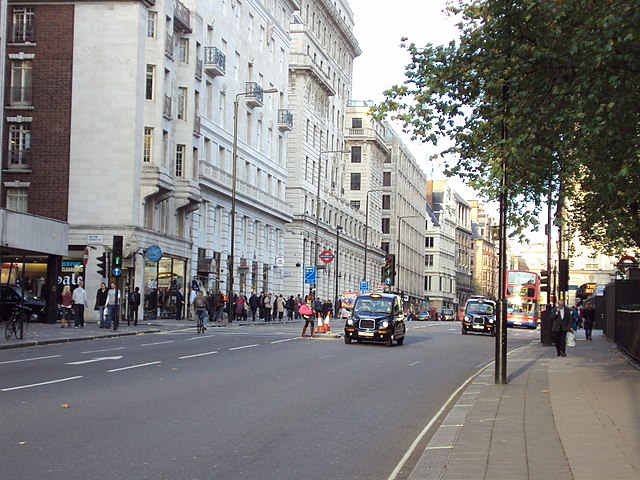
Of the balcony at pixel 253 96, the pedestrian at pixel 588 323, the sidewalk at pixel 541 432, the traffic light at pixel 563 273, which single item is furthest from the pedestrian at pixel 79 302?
the balcony at pixel 253 96

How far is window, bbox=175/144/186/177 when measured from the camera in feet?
180

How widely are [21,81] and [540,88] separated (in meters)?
36.8

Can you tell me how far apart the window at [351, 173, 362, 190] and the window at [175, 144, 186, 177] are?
64276mm

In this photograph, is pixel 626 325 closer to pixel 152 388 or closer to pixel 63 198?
pixel 152 388

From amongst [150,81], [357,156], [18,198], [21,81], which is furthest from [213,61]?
[357,156]

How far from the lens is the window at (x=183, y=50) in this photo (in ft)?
182

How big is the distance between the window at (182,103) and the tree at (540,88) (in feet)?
116

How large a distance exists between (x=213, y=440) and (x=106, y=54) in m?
41.5

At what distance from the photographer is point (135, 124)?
4975cm

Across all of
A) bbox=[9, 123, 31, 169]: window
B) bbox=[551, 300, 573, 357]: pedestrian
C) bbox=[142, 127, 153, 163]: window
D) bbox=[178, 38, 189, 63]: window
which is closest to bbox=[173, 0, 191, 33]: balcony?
bbox=[178, 38, 189, 63]: window

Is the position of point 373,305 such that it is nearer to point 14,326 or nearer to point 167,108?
point 14,326

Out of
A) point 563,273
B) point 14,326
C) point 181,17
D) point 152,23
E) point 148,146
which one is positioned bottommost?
point 14,326

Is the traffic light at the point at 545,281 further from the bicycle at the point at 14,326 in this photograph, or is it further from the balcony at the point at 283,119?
the balcony at the point at 283,119

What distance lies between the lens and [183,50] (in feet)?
183
